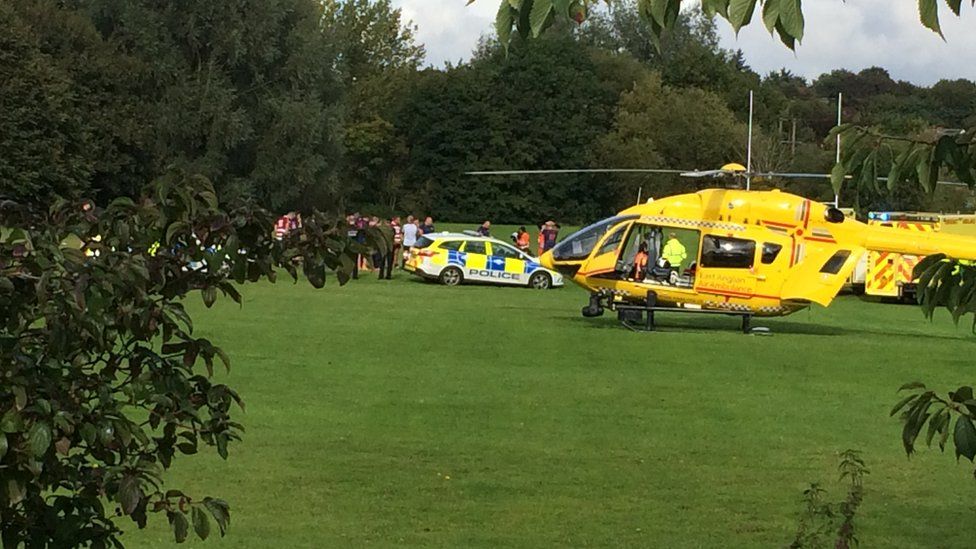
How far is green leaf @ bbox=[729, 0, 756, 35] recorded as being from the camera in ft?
8.15

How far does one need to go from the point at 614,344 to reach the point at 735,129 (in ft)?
170

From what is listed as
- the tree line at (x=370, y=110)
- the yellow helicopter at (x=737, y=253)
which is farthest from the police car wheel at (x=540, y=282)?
the yellow helicopter at (x=737, y=253)

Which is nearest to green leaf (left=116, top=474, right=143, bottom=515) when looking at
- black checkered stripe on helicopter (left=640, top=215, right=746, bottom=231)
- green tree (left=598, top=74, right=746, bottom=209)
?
black checkered stripe on helicopter (left=640, top=215, right=746, bottom=231)

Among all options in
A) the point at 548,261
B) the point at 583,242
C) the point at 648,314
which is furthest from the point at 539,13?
the point at 548,261

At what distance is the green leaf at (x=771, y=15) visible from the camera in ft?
8.05

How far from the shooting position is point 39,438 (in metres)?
2.89

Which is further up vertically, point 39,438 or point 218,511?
point 39,438

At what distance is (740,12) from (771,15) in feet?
0.21

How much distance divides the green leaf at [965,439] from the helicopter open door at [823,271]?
18.8m

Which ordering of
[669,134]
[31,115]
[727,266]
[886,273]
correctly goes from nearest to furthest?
[727,266], [886,273], [31,115], [669,134]

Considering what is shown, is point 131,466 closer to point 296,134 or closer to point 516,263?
point 516,263

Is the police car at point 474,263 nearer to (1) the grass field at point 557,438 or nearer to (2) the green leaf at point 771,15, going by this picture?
(1) the grass field at point 557,438

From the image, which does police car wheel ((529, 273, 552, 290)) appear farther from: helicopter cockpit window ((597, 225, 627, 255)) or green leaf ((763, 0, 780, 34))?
green leaf ((763, 0, 780, 34))

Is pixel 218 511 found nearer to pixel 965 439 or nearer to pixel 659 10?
pixel 659 10
